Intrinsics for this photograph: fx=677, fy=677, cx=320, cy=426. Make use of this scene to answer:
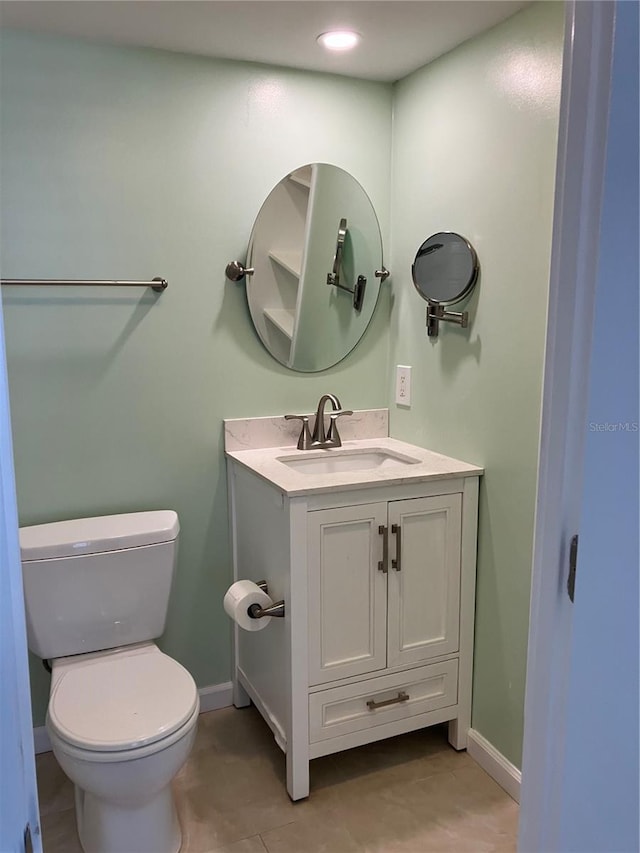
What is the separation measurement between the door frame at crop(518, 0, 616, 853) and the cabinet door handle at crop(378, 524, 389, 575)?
970 mm

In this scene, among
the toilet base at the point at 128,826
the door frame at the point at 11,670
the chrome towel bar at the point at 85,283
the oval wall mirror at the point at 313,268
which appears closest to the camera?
the door frame at the point at 11,670

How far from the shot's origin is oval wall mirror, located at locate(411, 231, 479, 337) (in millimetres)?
2043

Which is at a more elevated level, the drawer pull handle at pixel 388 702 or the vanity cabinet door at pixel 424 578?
the vanity cabinet door at pixel 424 578

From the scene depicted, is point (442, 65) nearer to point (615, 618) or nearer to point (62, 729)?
point (615, 618)

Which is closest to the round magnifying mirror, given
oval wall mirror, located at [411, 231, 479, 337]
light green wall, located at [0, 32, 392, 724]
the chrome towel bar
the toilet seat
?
oval wall mirror, located at [411, 231, 479, 337]

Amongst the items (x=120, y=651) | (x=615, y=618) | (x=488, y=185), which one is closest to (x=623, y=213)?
(x=615, y=618)

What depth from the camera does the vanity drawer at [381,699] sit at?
1.97 meters

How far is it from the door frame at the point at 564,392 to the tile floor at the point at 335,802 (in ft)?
3.08

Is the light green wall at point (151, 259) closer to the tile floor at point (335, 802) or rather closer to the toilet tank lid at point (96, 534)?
the toilet tank lid at point (96, 534)

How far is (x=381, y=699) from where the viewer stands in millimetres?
2070

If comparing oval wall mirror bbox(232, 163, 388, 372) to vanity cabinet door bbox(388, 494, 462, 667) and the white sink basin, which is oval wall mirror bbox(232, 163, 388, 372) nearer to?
the white sink basin

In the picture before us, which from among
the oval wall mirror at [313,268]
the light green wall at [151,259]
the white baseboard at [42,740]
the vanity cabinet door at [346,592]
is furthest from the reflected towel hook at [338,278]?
the white baseboard at [42,740]

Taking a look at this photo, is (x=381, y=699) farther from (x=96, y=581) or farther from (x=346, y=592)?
(x=96, y=581)

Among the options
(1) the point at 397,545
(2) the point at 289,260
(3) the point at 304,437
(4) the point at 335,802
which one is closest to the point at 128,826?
(4) the point at 335,802
